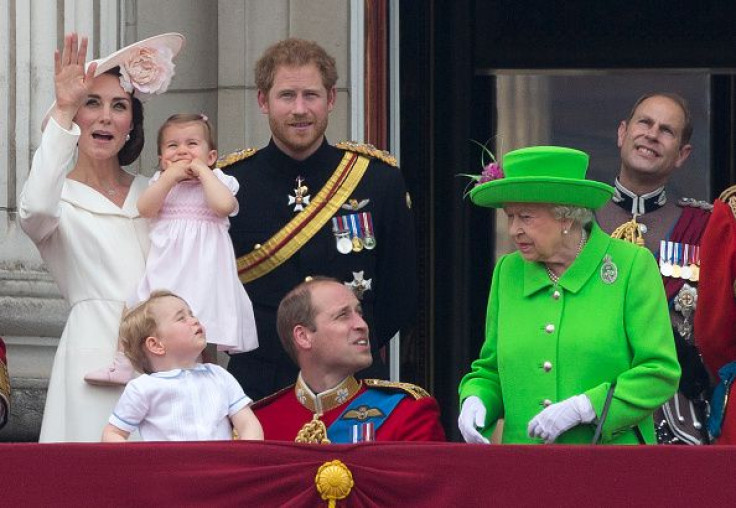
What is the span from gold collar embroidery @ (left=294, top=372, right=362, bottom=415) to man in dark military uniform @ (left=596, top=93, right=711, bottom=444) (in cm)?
109

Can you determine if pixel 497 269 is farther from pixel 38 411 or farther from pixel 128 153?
pixel 38 411

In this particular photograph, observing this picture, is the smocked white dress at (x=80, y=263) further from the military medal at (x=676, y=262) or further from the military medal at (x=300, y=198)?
the military medal at (x=676, y=262)

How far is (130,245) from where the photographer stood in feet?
24.9

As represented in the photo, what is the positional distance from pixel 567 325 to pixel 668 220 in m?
1.06

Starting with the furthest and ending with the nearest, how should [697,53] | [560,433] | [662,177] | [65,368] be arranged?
[697,53]
[662,177]
[65,368]
[560,433]

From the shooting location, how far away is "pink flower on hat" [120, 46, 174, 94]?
25.3 feet

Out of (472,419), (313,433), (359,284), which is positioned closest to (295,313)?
(313,433)

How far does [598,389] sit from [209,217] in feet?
4.52

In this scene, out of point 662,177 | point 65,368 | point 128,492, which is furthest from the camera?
point 662,177

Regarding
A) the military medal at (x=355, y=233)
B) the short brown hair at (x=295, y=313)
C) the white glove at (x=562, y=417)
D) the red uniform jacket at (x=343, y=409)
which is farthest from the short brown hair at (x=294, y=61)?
the white glove at (x=562, y=417)

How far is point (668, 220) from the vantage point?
8008 mm

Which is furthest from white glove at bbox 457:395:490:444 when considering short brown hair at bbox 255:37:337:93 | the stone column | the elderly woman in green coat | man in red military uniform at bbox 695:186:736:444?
the stone column

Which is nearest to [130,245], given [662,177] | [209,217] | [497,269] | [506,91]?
[209,217]

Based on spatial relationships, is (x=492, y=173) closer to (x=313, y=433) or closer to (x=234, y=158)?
(x=313, y=433)
